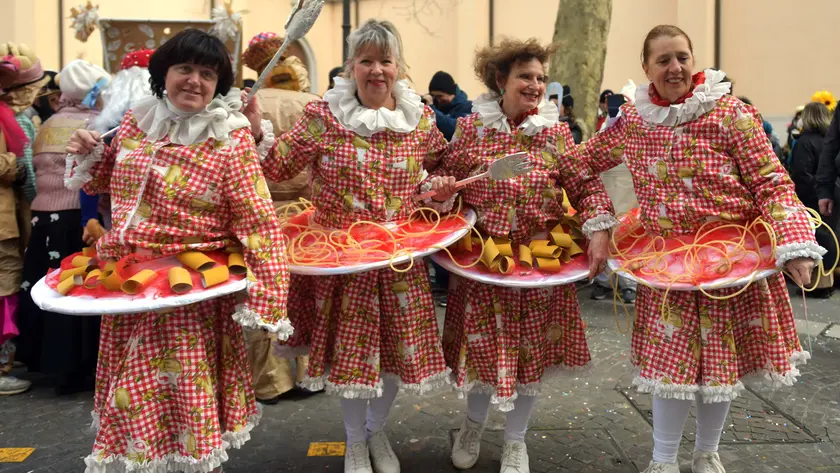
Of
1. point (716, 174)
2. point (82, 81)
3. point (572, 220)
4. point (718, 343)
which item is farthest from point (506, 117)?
point (82, 81)

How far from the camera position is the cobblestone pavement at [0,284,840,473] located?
339cm

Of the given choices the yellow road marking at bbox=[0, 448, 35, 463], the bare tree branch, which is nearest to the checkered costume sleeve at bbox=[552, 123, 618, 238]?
the yellow road marking at bbox=[0, 448, 35, 463]

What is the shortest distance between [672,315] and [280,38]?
279cm

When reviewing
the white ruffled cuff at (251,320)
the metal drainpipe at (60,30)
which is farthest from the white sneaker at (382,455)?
the metal drainpipe at (60,30)

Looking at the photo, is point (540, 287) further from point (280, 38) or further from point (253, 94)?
point (280, 38)

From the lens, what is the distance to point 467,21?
13.2 metres

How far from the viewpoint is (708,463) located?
3.14 meters

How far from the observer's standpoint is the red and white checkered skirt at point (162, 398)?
2453 millimetres

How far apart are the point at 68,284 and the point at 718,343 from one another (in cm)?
244

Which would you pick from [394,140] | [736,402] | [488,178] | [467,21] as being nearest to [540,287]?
A: [488,178]

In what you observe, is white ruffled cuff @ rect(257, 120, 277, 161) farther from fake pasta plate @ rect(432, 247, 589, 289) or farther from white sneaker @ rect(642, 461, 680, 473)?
white sneaker @ rect(642, 461, 680, 473)

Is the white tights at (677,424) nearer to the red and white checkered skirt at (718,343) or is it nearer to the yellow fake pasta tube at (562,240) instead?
the red and white checkered skirt at (718,343)

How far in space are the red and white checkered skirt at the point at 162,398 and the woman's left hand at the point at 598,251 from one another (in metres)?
1.56

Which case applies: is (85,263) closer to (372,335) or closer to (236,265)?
(236,265)
